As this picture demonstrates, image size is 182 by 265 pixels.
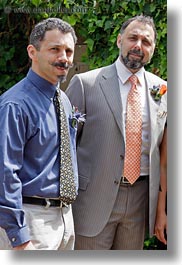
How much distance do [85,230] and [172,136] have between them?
1.67ft

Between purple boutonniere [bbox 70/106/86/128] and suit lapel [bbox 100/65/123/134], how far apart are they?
4.9 inches

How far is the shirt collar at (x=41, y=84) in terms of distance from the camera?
1.93 metres

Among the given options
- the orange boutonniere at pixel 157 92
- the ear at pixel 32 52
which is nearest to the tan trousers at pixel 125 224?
the orange boutonniere at pixel 157 92

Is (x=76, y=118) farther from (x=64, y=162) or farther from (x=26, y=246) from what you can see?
(x=26, y=246)

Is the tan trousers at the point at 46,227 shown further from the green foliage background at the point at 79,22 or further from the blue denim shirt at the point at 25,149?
Answer: the green foliage background at the point at 79,22

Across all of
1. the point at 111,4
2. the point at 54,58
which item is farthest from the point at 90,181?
the point at 111,4

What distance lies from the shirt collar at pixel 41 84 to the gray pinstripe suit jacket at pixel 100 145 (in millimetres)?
206

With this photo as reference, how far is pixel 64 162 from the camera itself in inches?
77.3

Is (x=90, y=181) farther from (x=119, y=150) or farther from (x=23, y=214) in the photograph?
(x=23, y=214)

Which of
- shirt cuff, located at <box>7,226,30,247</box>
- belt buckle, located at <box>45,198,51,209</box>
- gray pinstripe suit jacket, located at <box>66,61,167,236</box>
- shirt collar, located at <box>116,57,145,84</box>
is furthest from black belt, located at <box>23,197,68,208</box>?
shirt collar, located at <box>116,57,145,84</box>

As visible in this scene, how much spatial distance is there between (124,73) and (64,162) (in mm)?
466

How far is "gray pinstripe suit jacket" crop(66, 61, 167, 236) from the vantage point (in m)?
2.16

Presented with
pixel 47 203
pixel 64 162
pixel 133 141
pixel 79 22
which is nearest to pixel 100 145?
pixel 133 141

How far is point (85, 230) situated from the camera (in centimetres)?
221
